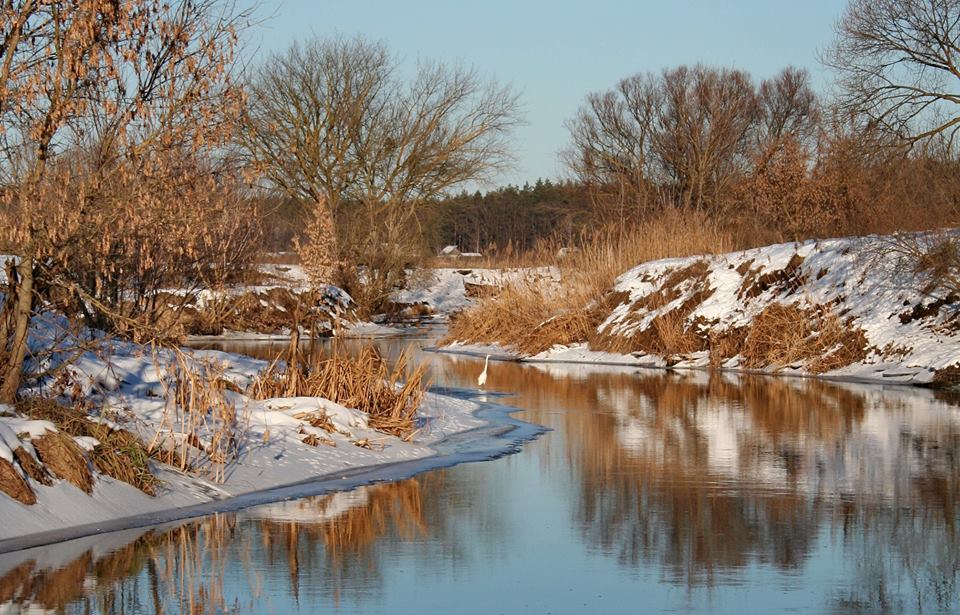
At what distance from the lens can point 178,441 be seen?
11172 mm

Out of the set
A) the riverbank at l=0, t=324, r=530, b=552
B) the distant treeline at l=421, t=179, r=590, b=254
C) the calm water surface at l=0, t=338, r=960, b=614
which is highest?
the distant treeline at l=421, t=179, r=590, b=254

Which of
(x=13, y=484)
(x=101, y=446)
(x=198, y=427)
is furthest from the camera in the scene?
(x=198, y=427)

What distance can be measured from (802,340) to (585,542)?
1807cm

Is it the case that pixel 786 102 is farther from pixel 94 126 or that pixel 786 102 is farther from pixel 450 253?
pixel 94 126

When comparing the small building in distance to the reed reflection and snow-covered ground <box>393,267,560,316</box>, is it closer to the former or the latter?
snow-covered ground <box>393,267,560,316</box>

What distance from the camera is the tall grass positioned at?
3272 cm

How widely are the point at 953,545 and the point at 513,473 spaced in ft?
15.6

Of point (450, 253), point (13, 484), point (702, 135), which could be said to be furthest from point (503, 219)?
point (13, 484)

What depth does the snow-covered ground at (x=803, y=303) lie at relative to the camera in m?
24.3

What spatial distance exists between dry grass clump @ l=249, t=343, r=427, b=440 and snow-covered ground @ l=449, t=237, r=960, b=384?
1162 centimetres

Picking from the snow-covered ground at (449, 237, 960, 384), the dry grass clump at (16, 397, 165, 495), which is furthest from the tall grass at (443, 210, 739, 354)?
the dry grass clump at (16, 397, 165, 495)

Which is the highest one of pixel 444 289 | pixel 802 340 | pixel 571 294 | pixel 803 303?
pixel 444 289

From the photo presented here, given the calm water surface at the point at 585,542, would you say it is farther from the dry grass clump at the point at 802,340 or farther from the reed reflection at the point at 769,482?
the dry grass clump at the point at 802,340

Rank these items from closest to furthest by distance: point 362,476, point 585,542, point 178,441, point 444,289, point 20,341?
point 585,542 → point 20,341 → point 178,441 → point 362,476 → point 444,289
